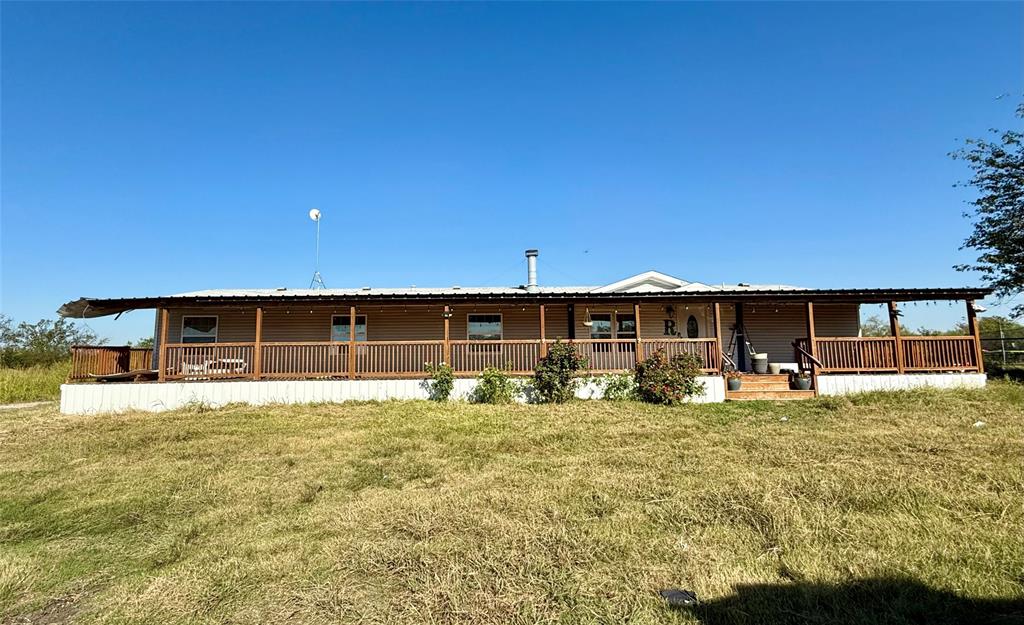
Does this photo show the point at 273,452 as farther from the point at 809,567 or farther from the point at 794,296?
the point at 794,296

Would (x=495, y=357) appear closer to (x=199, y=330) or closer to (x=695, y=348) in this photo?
(x=695, y=348)

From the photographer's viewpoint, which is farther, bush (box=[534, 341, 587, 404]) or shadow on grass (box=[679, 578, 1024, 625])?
bush (box=[534, 341, 587, 404])

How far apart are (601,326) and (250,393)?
32.8 feet

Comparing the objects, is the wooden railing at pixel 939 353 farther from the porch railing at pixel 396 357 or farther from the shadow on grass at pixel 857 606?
the shadow on grass at pixel 857 606

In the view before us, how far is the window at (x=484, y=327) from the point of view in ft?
50.3

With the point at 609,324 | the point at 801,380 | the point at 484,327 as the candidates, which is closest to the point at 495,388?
the point at 484,327

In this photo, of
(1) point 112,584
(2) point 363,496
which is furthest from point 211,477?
(1) point 112,584

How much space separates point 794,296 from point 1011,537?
9.59 m

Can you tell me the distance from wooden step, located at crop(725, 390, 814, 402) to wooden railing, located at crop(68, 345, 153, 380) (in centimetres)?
1620

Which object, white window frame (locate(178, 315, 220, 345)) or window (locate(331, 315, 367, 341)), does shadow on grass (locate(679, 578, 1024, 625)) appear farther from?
white window frame (locate(178, 315, 220, 345))

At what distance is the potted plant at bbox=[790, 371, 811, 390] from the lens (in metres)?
11.9

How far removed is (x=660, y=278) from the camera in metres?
16.7

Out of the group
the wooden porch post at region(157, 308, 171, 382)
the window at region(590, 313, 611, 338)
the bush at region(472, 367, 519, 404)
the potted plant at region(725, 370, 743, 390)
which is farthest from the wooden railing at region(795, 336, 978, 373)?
the wooden porch post at region(157, 308, 171, 382)

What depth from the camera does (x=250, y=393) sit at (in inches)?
457
